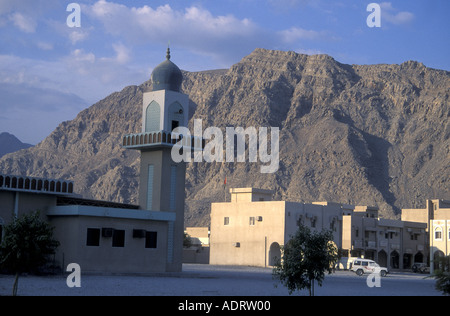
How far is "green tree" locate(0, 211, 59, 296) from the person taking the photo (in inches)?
1016

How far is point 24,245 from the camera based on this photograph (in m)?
25.8

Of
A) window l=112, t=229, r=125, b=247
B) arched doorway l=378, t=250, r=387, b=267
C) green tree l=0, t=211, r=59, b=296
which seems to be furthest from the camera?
arched doorway l=378, t=250, r=387, b=267

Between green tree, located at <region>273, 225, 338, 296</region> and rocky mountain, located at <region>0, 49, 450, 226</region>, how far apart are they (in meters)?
110

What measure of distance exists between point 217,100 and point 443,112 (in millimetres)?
58994

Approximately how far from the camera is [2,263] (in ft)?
85.1

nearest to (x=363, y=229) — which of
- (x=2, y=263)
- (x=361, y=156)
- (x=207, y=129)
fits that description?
(x=2, y=263)

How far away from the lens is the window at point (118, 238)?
4172 cm

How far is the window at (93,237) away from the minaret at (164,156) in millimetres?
6282

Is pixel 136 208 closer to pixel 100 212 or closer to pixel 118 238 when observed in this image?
pixel 118 238

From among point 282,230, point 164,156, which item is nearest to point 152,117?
point 164,156

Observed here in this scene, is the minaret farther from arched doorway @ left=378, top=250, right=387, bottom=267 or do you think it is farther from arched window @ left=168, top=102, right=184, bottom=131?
arched doorway @ left=378, top=250, right=387, bottom=267

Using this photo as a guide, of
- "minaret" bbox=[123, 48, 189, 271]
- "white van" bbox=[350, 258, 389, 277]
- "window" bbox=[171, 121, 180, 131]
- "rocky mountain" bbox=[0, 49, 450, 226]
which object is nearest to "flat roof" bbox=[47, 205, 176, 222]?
"minaret" bbox=[123, 48, 189, 271]

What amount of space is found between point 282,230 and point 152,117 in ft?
84.4
